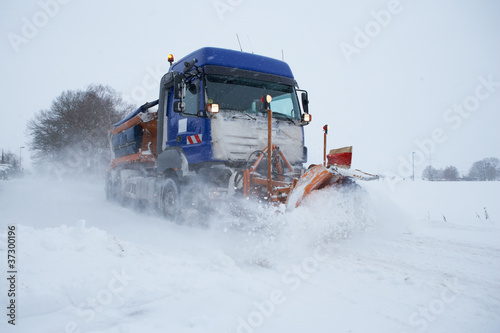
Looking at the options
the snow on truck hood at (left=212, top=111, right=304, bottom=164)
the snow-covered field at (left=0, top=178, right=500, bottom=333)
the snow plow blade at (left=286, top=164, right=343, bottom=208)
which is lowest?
the snow-covered field at (left=0, top=178, right=500, bottom=333)

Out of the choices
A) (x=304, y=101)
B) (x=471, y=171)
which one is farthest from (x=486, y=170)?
(x=304, y=101)

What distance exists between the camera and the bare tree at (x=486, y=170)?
3484 centimetres

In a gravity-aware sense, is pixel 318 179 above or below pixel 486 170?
below

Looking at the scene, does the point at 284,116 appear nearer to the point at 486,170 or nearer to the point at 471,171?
the point at 486,170

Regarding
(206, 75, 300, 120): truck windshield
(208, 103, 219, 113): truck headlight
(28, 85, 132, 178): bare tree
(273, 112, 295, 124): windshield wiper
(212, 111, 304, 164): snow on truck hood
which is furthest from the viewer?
(28, 85, 132, 178): bare tree

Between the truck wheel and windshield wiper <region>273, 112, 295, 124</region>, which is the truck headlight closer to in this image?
windshield wiper <region>273, 112, 295, 124</region>

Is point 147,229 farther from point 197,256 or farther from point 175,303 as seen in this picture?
point 175,303

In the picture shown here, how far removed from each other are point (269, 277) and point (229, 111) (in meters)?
2.95

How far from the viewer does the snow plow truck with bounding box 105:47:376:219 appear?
4738 mm

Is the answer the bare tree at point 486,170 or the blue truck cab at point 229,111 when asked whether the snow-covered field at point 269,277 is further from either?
the bare tree at point 486,170

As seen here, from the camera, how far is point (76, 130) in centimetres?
2933

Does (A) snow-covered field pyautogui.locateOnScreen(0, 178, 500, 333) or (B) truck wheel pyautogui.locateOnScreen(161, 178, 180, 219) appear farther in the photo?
(B) truck wheel pyautogui.locateOnScreen(161, 178, 180, 219)

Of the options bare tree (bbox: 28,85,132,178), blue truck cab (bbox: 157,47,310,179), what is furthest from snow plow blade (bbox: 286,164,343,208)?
bare tree (bbox: 28,85,132,178)

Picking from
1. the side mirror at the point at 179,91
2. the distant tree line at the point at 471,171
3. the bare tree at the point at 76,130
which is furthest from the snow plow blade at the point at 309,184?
the distant tree line at the point at 471,171
